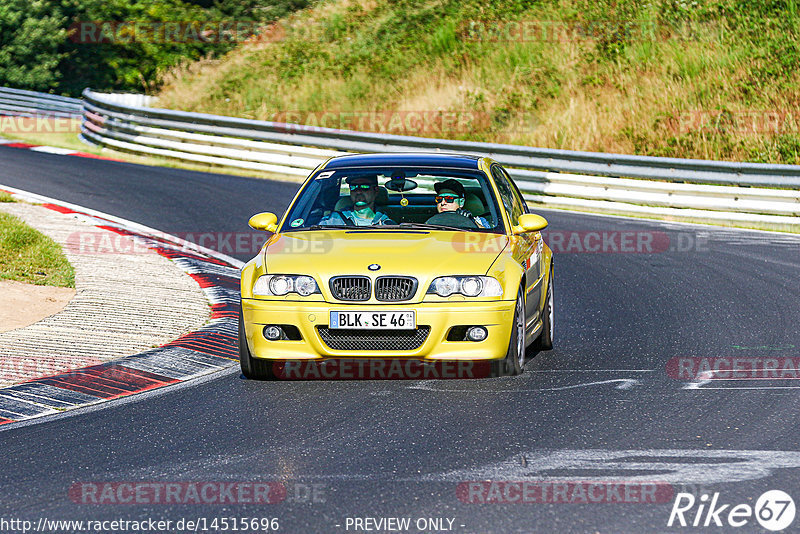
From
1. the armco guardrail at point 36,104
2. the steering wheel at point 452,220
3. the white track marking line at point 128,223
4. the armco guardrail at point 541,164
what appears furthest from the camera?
the armco guardrail at point 36,104

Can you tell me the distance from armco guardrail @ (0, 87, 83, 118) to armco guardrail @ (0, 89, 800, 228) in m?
6.85

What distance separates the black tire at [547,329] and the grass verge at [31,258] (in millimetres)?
5032

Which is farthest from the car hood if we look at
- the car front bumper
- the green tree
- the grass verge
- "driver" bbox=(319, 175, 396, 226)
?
the green tree

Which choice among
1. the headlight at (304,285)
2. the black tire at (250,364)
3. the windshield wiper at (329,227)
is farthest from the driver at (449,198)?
the black tire at (250,364)

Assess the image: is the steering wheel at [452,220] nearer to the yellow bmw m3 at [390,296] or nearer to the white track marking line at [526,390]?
the yellow bmw m3 at [390,296]

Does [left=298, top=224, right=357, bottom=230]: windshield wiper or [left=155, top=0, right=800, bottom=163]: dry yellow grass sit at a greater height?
[left=298, top=224, right=357, bottom=230]: windshield wiper

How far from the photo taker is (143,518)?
5.27 meters

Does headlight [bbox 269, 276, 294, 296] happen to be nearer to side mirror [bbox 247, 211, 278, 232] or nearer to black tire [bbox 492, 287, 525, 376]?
side mirror [bbox 247, 211, 278, 232]

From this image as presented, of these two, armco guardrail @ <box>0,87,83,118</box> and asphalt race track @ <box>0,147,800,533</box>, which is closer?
asphalt race track @ <box>0,147,800,533</box>

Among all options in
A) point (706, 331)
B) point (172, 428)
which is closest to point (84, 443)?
point (172, 428)

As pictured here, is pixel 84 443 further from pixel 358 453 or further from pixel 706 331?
pixel 706 331

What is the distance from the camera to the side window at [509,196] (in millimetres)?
9406

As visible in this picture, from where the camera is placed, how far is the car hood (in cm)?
789

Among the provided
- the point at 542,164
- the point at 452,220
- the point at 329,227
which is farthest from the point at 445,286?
the point at 542,164
